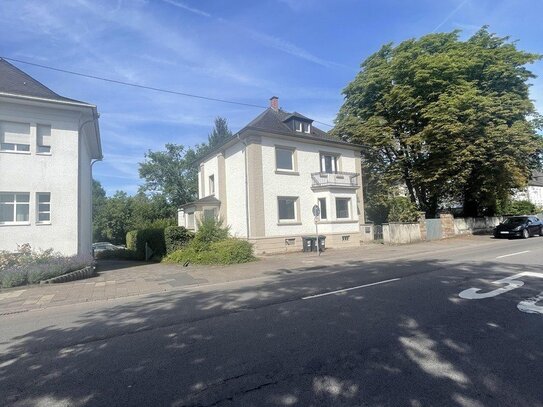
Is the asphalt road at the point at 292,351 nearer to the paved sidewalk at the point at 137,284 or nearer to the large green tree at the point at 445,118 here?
the paved sidewalk at the point at 137,284

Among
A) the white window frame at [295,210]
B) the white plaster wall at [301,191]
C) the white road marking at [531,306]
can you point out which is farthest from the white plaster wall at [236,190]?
the white road marking at [531,306]

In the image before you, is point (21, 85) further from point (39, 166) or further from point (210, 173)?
point (210, 173)

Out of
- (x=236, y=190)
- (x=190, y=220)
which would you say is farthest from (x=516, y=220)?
(x=190, y=220)

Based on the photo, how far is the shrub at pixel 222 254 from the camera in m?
15.6

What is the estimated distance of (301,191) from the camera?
22.3 meters

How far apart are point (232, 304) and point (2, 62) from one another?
18.2 meters

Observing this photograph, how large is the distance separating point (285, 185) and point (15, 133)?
13.9 metres

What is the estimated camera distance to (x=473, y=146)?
23.6 meters

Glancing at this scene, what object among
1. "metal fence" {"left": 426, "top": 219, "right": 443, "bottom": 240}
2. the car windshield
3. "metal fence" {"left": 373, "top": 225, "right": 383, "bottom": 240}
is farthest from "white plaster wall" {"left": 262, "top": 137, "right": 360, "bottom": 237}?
the car windshield

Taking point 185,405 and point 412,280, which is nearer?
point 185,405

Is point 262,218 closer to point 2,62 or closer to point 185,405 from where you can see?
point 2,62

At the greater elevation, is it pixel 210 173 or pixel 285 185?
pixel 210 173

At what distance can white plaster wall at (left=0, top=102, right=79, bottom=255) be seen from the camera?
559 inches

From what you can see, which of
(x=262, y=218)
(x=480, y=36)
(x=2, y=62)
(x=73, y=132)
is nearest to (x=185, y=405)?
(x=73, y=132)
